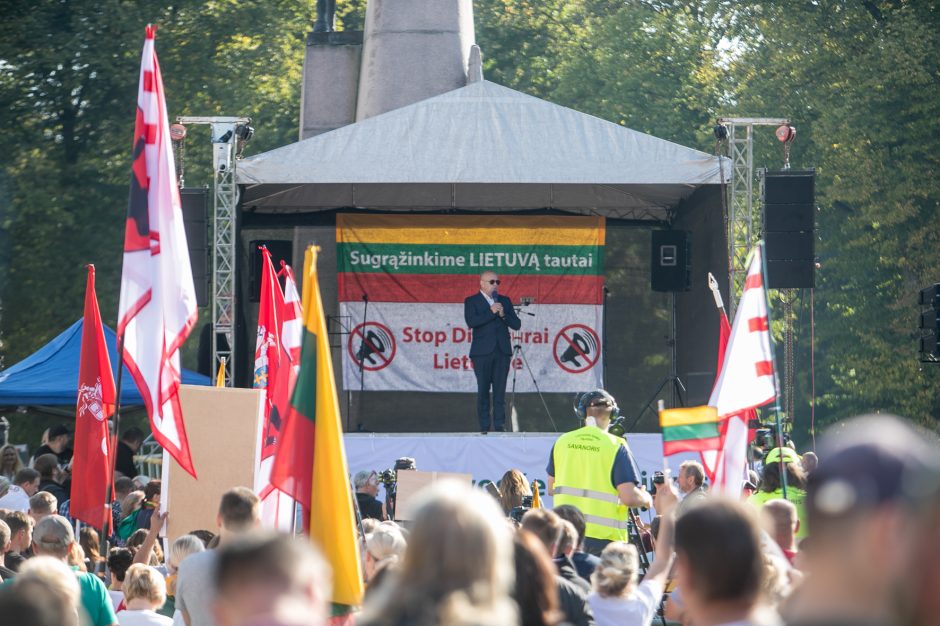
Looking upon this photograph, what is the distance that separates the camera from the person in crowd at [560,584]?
4.52 metres

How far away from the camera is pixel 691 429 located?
763cm

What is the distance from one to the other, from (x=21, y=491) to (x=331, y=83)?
37.8 ft

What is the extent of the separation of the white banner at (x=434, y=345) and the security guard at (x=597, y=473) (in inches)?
388

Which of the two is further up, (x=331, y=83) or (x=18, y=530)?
(x=331, y=83)

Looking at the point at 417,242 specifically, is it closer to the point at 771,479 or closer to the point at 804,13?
the point at 771,479

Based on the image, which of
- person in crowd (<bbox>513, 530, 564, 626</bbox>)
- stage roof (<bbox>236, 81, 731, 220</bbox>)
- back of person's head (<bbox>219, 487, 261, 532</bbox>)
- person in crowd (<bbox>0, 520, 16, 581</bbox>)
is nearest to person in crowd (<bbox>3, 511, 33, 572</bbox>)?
person in crowd (<bbox>0, 520, 16, 581</bbox>)

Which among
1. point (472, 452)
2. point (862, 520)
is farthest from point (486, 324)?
point (862, 520)

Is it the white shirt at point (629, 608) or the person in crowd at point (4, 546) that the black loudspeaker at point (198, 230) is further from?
the white shirt at point (629, 608)

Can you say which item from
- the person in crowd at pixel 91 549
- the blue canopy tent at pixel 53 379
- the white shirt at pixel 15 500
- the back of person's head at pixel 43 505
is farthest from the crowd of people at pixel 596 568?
the blue canopy tent at pixel 53 379

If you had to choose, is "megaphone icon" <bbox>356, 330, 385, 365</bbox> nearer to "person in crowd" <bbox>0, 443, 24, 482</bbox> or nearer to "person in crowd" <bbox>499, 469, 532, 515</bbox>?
"person in crowd" <bbox>0, 443, 24, 482</bbox>

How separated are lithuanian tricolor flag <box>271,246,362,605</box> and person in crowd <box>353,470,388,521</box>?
4700 millimetres

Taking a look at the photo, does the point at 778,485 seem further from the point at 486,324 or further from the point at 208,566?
the point at 486,324

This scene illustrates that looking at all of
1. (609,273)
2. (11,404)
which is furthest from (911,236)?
(11,404)

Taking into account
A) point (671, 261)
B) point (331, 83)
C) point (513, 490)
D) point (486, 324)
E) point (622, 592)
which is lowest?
point (513, 490)
